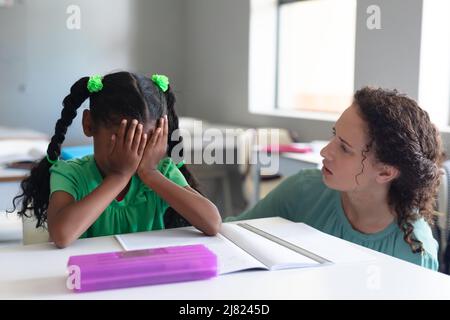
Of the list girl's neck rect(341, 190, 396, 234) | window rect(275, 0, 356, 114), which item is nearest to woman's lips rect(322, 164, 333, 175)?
girl's neck rect(341, 190, 396, 234)

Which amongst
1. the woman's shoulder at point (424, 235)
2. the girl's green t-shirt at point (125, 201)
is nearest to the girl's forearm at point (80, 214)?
the girl's green t-shirt at point (125, 201)

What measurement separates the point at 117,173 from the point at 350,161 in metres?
0.54

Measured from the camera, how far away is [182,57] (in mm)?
5793

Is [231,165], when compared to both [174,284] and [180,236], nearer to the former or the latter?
[180,236]

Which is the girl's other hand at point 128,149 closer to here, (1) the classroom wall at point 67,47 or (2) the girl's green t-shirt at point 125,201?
(2) the girl's green t-shirt at point 125,201

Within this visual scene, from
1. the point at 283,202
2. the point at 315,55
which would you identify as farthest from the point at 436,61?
the point at 283,202

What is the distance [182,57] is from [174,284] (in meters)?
5.04

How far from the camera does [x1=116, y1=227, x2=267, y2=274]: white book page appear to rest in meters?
1.00

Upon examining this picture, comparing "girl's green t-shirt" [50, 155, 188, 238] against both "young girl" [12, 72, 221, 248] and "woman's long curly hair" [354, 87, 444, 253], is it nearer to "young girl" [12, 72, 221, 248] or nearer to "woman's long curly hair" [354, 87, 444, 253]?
"young girl" [12, 72, 221, 248]

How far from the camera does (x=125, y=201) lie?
146cm

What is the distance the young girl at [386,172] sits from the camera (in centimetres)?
133

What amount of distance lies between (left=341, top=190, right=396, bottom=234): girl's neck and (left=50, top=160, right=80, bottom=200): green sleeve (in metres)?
0.67

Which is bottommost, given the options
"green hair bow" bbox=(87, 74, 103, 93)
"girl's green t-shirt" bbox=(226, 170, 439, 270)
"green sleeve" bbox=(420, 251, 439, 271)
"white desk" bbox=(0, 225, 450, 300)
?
"green sleeve" bbox=(420, 251, 439, 271)
